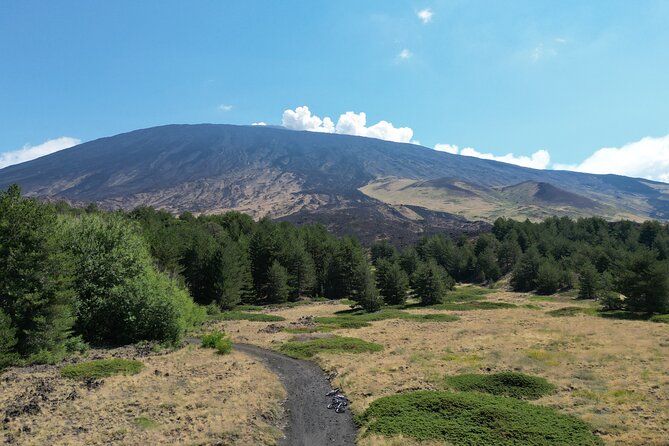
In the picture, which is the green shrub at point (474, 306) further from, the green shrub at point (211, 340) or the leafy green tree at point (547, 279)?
the green shrub at point (211, 340)

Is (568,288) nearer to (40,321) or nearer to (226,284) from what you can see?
(226,284)

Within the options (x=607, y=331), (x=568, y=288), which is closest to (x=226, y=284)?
(x=607, y=331)

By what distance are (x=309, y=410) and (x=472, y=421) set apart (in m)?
8.85

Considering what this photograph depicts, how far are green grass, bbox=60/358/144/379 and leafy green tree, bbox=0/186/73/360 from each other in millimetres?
3524

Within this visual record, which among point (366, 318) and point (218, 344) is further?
point (366, 318)

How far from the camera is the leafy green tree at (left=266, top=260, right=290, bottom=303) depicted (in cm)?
7694

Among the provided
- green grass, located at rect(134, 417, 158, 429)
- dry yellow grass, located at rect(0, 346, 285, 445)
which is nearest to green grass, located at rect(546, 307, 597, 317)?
dry yellow grass, located at rect(0, 346, 285, 445)

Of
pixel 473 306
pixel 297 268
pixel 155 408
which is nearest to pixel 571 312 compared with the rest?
pixel 473 306

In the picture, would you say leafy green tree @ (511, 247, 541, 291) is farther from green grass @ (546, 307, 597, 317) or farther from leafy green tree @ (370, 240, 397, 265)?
leafy green tree @ (370, 240, 397, 265)

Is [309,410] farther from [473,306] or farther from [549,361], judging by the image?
[473,306]

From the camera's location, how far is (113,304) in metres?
35.5

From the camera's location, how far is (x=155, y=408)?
798 inches

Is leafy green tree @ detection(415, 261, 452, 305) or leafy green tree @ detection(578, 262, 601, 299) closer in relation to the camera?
leafy green tree @ detection(415, 261, 452, 305)

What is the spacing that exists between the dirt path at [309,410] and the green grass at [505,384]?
766 centimetres
